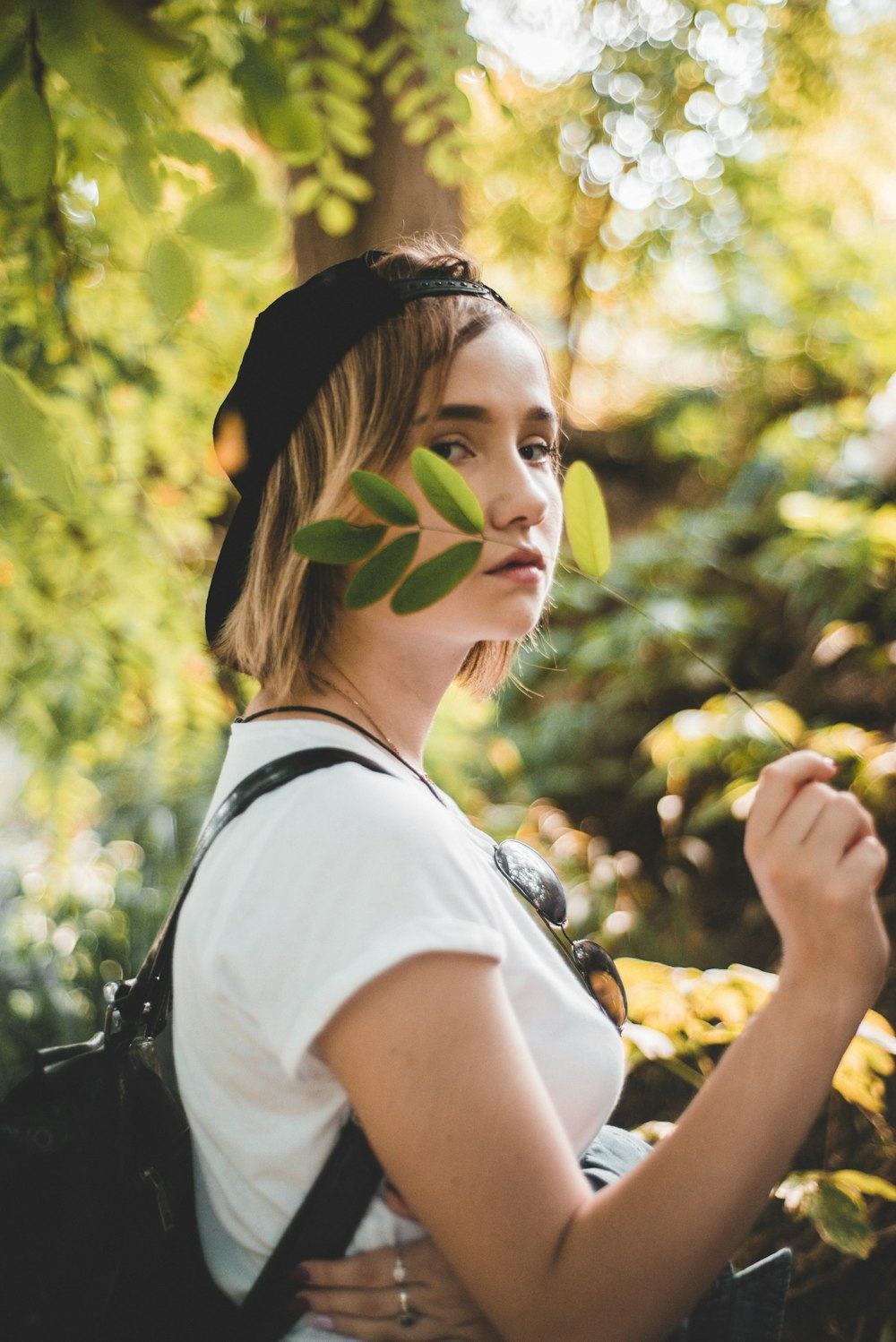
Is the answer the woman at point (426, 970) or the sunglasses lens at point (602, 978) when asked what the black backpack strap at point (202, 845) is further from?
the sunglasses lens at point (602, 978)

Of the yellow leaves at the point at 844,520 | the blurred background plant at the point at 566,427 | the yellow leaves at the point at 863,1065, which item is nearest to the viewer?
the blurred background plant at the point at 566,427

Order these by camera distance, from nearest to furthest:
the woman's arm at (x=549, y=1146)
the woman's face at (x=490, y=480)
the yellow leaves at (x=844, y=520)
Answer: the woman's arm at (x=549, y=1146), the woman's face at (x=490, y=480), the yellow leaves at (x=844, y=520)

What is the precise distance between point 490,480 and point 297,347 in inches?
12.0

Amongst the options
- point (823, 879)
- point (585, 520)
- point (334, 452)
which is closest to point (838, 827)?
point (823, 879)

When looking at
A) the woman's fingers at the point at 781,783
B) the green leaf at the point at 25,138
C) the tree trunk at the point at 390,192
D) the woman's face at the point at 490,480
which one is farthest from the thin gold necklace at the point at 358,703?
the tree trunk at the point at 390,192

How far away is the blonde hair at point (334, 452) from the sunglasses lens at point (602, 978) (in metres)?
0.50

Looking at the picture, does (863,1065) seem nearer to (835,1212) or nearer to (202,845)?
(835,1212)

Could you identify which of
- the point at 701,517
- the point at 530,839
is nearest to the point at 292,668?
the point at 530,839

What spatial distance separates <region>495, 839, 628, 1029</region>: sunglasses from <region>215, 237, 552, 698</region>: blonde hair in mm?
354

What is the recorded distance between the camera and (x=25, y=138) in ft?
2.54

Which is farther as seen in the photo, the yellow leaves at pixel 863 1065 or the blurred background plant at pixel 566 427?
the yellow leaves at pixel 863 1065

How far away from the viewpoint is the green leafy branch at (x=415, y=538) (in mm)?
806

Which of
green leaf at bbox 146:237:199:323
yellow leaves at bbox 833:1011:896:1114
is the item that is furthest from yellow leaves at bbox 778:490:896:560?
green leaf at bbox 146:237:199:323

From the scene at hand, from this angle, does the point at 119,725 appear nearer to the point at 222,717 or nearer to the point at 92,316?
the point at 222,717
